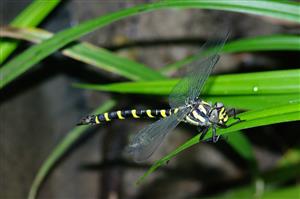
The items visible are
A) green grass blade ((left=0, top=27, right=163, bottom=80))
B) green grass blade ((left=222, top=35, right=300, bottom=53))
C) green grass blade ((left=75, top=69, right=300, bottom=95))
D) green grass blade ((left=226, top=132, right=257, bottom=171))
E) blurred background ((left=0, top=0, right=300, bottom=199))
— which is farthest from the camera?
blurred background ((left=0, top=0, right=300, bottom=199))

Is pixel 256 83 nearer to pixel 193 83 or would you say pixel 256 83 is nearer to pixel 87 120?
pixel 193 83

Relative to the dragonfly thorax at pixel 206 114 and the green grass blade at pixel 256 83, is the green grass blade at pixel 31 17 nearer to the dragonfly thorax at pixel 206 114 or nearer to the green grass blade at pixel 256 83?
the green grass blade at pixel 256 83

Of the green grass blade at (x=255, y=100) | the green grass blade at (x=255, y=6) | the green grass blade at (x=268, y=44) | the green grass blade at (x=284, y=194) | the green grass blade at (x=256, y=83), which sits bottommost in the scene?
the green grass blade at (x=284, y=194)

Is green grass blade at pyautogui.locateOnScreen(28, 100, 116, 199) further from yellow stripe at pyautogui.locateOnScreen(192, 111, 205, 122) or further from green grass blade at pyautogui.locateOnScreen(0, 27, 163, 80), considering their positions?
yellow stripe at pyautogui.locateOnScreen(192, 111, 205, 122)

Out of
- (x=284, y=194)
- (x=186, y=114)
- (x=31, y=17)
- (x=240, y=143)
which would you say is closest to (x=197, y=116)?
(x=186, y=114)

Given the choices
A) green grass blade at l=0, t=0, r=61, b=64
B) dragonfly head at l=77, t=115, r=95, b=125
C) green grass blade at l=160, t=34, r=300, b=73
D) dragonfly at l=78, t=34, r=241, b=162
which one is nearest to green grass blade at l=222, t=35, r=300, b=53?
green grass blade at l=160, t=34, r=300, b=73

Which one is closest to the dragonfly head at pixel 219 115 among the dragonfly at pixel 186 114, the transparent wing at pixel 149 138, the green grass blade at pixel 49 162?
the dragonfly at pixel 186 114

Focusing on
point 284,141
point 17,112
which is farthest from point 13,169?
point 284,141
